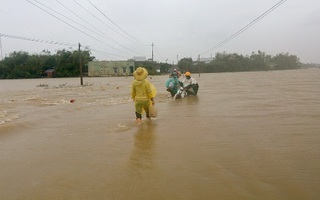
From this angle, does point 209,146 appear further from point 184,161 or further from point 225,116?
point 225,116

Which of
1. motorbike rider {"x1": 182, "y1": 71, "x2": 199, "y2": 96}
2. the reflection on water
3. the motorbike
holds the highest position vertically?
motorbike rider {"x1": 182, "y1": 71, "x2": 199, "y2": 96}

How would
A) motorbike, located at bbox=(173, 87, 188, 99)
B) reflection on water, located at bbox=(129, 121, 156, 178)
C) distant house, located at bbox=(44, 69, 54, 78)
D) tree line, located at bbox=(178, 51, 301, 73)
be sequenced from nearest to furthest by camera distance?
reflection on water, located at bbox=(129, 121, 156, 178)
motorbike, located at bbox=(173, 87, 188, 99)
distant house, located at bbox=(44, 69, 54, 78)
tree line, located at bbox=(178, 51, 301, 73)

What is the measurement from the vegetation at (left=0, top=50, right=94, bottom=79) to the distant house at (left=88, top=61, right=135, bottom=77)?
3248 millimetres

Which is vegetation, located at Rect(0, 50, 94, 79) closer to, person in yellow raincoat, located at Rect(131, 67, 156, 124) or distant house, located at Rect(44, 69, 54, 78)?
distant house, located at Rect(44, 69, 54, 78)

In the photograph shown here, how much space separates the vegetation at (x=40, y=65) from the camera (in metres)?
61.0

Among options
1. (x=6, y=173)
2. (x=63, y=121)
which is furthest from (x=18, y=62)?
(x=6, y=173)

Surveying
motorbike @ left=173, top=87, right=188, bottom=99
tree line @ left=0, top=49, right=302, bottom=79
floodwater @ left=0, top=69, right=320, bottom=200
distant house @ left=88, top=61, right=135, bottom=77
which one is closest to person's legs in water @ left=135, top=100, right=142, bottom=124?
floodwater @ left=0, top=69, right=320, bottom=200

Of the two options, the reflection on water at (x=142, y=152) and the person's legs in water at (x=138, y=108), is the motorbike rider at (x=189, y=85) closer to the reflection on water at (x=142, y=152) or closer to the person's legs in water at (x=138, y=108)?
the person's legs in water at (x=138, y=108)

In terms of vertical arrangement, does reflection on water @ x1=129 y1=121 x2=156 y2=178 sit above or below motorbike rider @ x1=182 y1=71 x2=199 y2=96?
below

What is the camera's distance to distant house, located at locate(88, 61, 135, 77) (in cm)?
5928

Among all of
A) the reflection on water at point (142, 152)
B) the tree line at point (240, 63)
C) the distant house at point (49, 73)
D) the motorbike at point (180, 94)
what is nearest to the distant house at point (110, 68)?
the distant house at point (49, 73)

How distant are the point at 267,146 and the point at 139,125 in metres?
3.41

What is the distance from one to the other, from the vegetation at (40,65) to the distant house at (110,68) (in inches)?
128

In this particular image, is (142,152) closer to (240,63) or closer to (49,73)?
(49,73)
